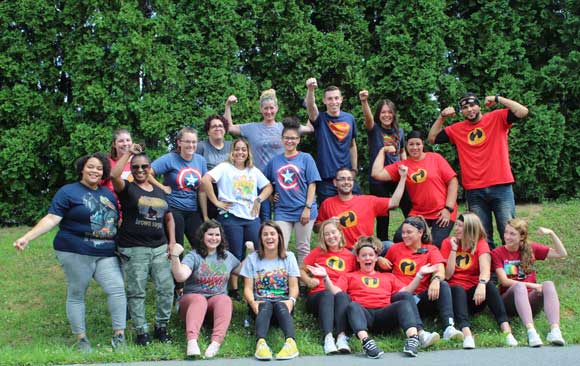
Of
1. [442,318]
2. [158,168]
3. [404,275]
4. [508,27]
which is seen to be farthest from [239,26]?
[442,318]

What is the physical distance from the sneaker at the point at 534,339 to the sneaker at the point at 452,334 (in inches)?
23.6

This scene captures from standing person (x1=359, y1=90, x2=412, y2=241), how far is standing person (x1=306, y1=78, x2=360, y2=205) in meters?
0.23

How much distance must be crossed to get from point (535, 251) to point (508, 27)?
504 cm

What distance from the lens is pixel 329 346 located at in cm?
521

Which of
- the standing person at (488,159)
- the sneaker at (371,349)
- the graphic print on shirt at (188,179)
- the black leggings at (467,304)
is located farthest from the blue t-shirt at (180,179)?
the standing person at (488,159)

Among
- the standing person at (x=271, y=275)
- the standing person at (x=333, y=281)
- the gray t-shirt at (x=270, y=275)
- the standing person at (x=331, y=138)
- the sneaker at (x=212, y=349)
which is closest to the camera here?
the sneaker at (x=212, y=349)

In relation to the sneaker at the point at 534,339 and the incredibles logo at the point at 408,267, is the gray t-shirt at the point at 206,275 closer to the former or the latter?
the incredibles logo at the point at 408,267

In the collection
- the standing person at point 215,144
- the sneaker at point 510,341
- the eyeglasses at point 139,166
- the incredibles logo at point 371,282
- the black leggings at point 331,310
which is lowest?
Result: the sneaker at point 510,341

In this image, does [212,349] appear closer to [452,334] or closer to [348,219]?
[348,219]

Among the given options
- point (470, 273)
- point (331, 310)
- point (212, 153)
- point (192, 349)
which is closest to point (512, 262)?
point (470, 273)

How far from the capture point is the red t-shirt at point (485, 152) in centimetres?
654

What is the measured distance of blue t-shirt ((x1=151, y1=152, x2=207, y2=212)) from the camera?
20.2 ft

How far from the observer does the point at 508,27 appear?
9641 mm

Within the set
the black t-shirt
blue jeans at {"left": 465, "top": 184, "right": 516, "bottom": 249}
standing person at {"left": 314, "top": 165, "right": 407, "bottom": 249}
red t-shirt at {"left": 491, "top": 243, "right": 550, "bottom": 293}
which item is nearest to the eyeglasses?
the black t-shirt
